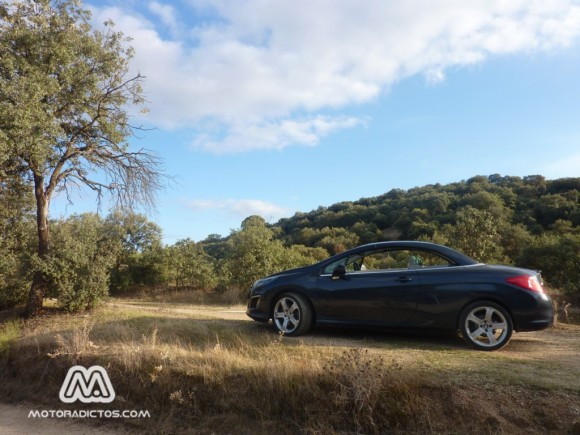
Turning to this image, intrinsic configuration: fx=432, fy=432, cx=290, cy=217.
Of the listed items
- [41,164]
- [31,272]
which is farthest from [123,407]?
[41,164]

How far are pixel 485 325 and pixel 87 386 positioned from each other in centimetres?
573

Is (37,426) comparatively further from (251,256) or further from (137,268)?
(137,268)

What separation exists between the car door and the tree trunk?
268 inches

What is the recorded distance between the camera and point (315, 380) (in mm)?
4969

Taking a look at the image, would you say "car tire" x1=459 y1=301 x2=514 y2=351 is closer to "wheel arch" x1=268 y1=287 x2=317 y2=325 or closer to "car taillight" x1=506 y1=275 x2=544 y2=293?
"car taillight" x1=506 y1=275 x2=544 y2=293

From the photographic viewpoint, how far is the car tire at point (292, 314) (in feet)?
22.9

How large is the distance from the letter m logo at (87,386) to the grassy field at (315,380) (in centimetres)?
11

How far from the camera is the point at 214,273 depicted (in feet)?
75.3

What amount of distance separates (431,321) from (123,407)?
441 centimetres

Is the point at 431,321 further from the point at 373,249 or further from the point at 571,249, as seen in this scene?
the point at 571,249

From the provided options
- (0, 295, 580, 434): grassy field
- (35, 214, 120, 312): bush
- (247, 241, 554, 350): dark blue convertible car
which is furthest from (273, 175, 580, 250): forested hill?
(0, 295, 580, 434): grassy field

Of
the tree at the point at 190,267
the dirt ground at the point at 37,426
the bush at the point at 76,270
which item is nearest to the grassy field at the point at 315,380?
the dirt ground at the point at 37,426

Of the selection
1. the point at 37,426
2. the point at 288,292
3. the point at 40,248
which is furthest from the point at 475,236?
the point at 37,426

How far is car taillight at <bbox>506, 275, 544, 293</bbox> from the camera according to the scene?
5969mm
